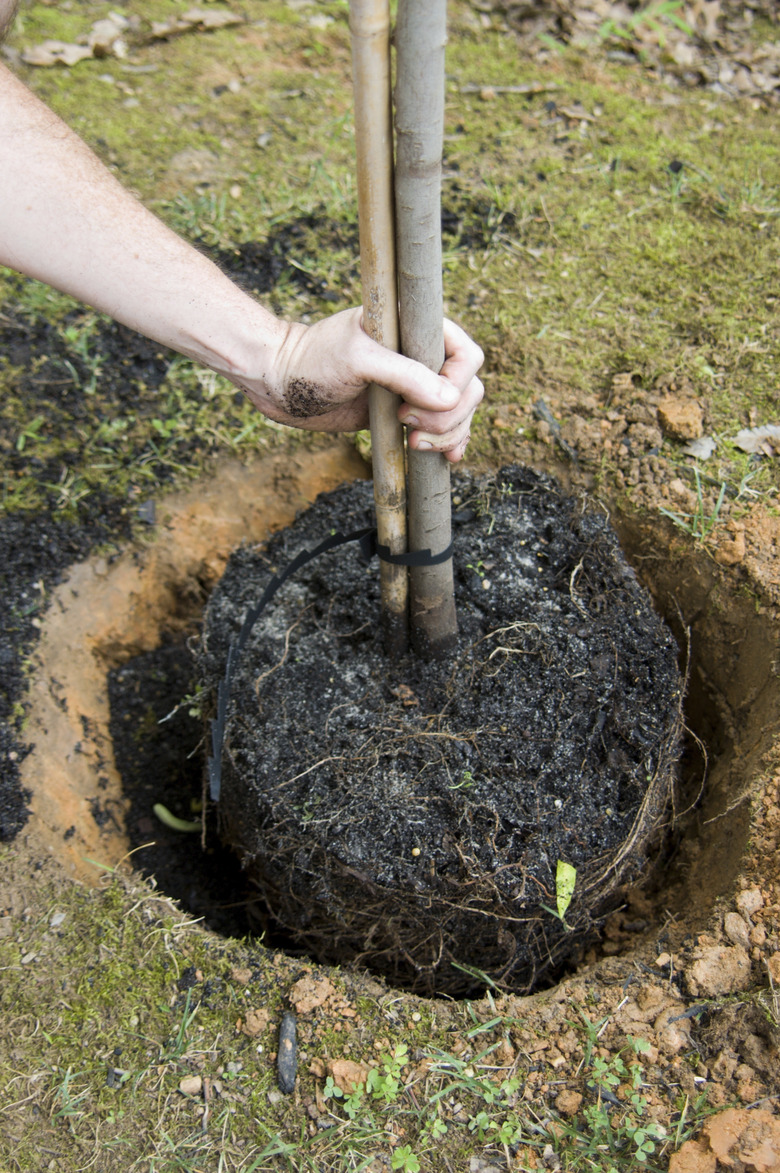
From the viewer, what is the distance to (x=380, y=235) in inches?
53.2

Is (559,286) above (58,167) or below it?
below

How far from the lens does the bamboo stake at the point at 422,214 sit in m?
1.17

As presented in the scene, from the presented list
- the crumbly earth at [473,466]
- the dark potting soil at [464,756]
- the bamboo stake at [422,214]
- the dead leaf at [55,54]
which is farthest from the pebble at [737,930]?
the dead leaf at [55,54]

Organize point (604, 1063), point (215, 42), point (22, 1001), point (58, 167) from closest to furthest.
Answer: point (58, 167) → point (604, 1063) → point (22, 1001) → point (215, 42)

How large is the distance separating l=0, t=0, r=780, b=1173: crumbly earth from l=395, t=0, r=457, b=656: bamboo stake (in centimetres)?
90

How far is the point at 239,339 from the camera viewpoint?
158 centimetres

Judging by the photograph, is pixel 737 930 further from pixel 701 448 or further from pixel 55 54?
pixel 55 54

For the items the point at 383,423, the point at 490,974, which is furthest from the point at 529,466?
the point at 490,974

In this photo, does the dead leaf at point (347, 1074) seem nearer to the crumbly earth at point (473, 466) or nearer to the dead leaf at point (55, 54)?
the crumbly earth at point (473, 466)

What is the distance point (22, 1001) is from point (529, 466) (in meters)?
1.99

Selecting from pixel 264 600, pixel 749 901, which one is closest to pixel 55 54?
pixel 264 600

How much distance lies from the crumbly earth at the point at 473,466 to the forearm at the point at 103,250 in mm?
1167

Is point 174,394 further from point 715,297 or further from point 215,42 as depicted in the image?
point 215,42

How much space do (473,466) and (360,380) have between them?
1136 millimetres
